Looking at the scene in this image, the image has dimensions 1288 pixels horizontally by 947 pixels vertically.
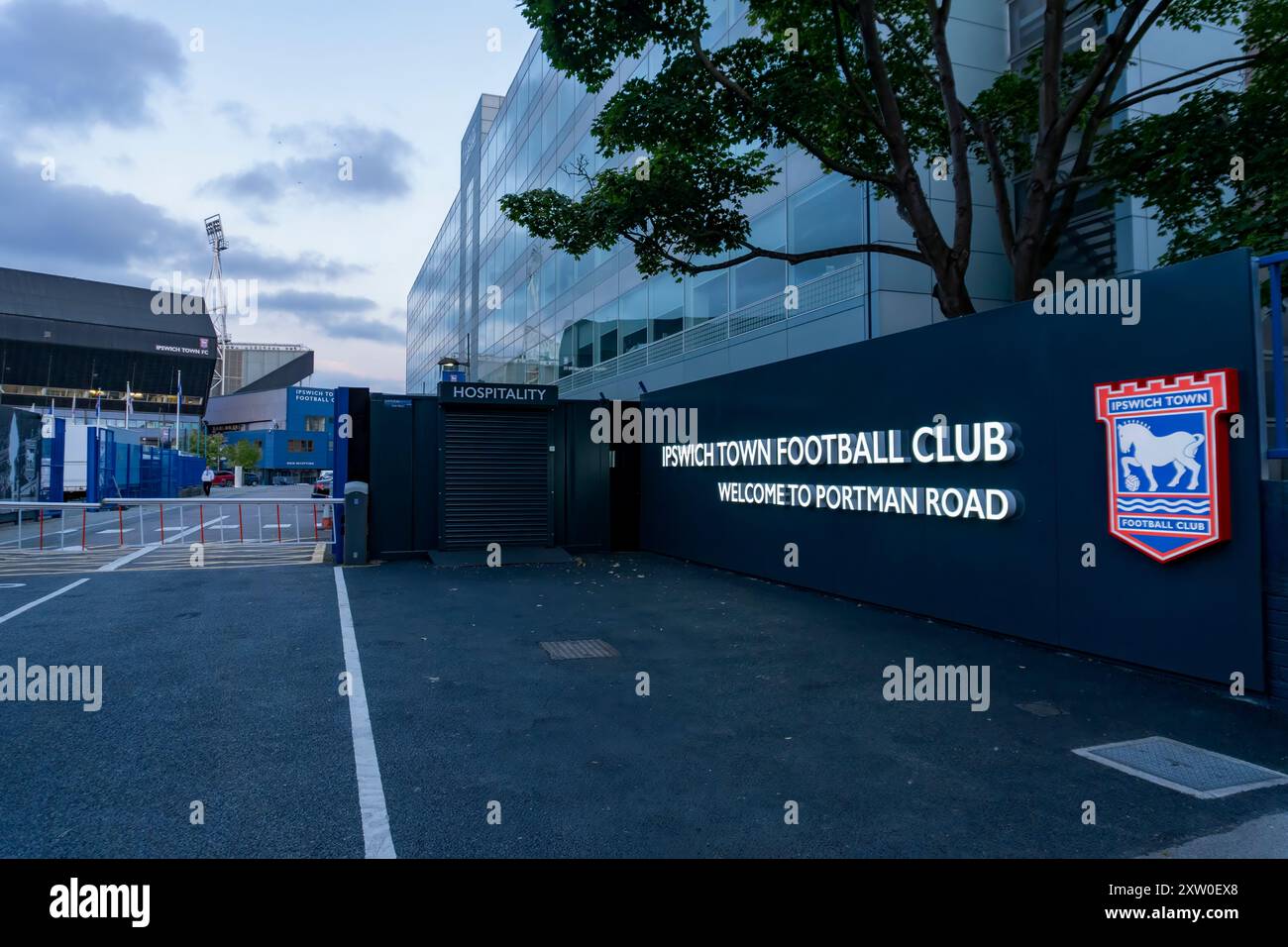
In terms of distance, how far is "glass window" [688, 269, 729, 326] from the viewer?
18844 mm

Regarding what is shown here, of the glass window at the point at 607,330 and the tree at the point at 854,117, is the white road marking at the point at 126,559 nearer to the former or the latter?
the tree at the point at 854,117

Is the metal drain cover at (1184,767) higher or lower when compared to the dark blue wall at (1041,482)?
lower

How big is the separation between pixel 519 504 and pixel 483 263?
3331 centimetres

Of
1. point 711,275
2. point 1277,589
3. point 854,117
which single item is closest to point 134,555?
point 711,275

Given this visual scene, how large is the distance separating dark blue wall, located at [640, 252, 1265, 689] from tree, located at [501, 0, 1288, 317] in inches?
75.1

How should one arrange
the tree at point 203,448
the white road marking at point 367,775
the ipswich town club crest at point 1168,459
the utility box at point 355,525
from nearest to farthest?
1. the white road marking at point 367,775
2. the ipswich town club crest at point 1168,459
3. the utility box at point 355,525
4. the tree at point 203,448

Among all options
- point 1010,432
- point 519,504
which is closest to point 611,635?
point 1010,432

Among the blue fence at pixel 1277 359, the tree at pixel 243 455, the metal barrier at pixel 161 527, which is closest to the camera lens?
the blue fence at pixel 1277 359

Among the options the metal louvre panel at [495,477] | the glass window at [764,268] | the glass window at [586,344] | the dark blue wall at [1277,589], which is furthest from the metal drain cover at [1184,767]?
the glass window at [586,344]

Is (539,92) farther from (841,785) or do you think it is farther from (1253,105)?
(841,785)

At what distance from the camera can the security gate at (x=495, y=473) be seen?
15055mm

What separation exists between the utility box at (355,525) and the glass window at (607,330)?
41.8 feet

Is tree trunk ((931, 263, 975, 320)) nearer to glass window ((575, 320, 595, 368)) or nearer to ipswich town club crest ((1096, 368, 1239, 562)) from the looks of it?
ipswich town club crest ((1096, 368, 1239, 562))

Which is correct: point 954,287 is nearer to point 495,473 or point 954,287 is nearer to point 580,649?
point 580,649
